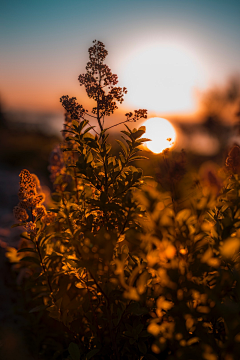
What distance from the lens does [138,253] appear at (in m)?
1.62

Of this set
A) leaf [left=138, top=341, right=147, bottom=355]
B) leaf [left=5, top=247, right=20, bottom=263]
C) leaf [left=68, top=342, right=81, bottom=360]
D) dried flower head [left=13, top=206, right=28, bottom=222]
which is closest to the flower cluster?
dried flower head [left=13, top=206, right=28, bottom=222]

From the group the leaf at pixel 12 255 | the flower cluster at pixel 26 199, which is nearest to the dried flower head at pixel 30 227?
the flower cluster at pixel 26 199

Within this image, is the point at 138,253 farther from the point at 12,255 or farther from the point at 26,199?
the point at 12,255

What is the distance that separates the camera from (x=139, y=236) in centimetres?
117

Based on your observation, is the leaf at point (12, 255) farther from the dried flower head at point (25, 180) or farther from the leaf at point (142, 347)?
the leaf at point (142, 347)

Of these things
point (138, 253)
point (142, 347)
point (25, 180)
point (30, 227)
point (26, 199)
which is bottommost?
point (142, 347)

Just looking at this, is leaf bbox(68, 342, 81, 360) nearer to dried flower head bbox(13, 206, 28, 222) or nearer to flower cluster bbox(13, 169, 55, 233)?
flower cluster bbox(13, 169, 55, 233)

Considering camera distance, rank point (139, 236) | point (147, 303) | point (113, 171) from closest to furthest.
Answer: point (139, 236) < point (147, 303) < point (113, 171)

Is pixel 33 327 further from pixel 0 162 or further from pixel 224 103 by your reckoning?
pixel 224 103

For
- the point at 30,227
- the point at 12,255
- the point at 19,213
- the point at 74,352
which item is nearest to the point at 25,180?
the point at 19,213

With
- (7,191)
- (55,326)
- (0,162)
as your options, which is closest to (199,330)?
(55,326)

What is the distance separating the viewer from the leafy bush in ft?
3.49

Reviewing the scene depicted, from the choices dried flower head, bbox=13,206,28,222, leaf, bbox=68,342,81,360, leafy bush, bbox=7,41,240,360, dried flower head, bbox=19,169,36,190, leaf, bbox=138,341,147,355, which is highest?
dried flower head, bbox=19,169,36,190

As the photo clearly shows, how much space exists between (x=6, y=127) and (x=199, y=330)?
890 inches
